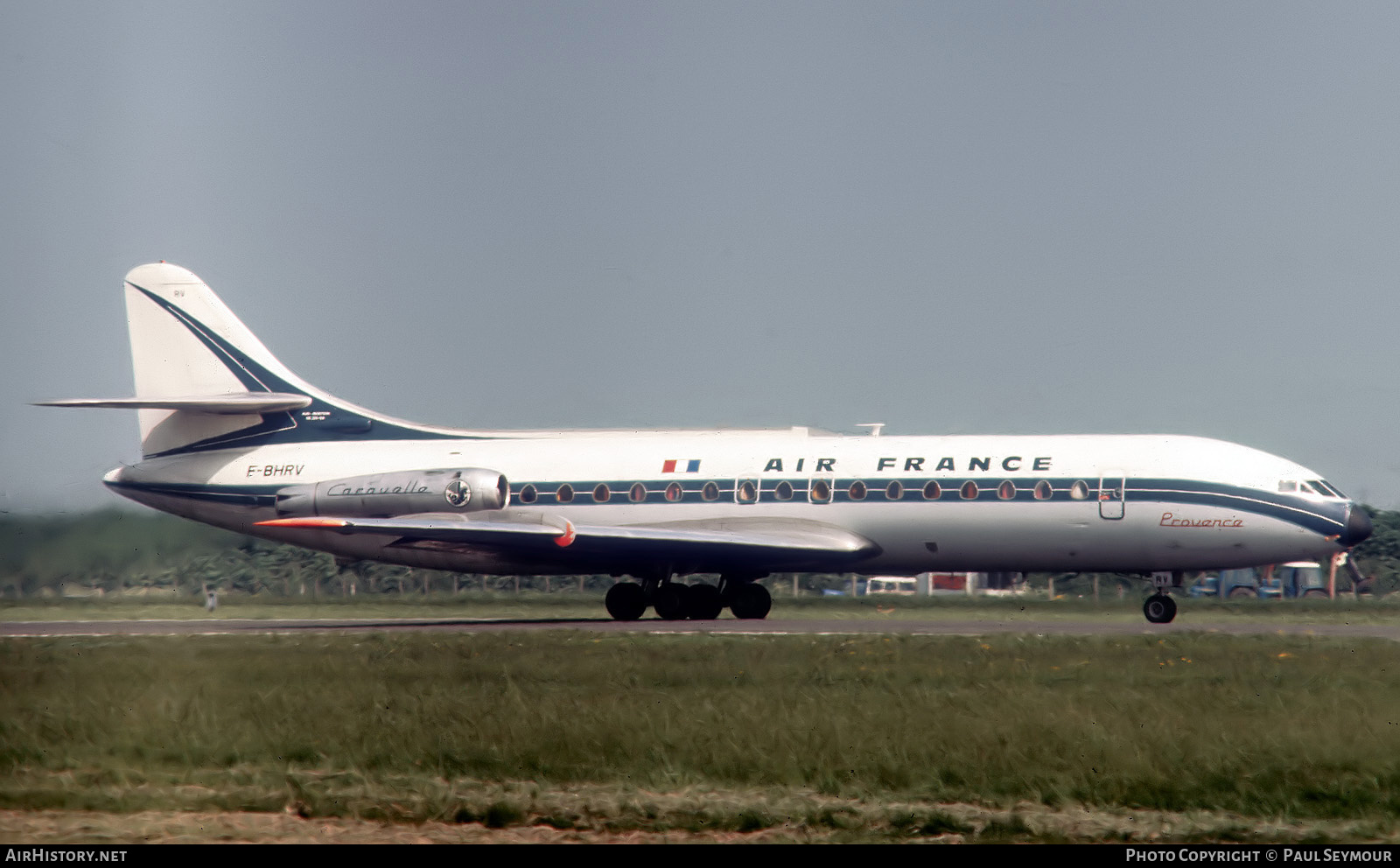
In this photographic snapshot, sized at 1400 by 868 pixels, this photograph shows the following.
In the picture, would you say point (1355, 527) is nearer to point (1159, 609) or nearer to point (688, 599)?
point (1159, 609)

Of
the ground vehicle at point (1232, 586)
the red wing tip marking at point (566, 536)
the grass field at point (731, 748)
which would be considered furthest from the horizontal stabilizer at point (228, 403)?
the ground vehicle at point (1232, 586)

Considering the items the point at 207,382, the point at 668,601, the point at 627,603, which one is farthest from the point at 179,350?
the point at 668,601

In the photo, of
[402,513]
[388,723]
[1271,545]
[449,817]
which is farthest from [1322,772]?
[402,513]

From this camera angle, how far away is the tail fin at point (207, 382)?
41.8 m

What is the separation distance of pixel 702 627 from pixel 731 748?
64.6 feet

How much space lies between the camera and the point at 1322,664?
69.6ft

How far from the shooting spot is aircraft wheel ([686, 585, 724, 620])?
37844mm

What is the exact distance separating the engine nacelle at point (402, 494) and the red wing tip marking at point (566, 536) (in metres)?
3.00

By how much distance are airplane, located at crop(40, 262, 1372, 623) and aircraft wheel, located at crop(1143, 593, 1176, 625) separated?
0.05 m

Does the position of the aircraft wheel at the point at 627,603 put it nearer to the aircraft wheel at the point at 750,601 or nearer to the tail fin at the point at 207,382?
the aircraft wheel at the point at 750,601

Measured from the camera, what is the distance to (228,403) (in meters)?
41.0

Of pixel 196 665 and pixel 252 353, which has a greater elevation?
pixel 252 353

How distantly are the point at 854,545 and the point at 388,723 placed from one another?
2154 centimetres

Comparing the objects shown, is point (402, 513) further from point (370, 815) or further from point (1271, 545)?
point (370, 815)
